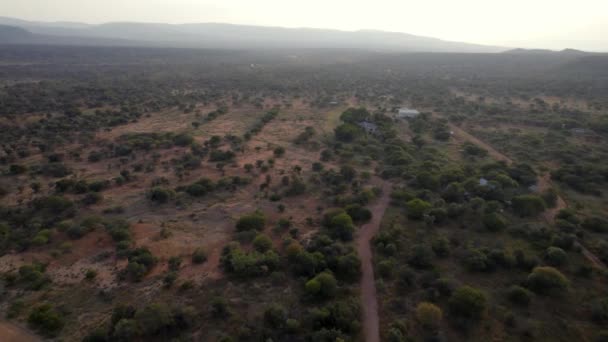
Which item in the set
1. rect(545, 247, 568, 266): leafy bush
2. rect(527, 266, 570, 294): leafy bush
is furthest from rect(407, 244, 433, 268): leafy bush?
rect(545, 247, 568, 266): leafy bush

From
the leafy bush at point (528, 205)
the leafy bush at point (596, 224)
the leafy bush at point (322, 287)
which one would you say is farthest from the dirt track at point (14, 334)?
the leafy bush at point (596, 224)

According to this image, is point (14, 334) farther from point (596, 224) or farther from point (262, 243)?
point (596, 224)

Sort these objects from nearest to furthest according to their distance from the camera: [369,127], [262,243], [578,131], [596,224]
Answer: [262,243] < [596,224] < [578,131] < [369,127]

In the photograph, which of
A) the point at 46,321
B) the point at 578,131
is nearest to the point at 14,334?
the point at 46,321

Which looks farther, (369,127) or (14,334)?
(369,127)

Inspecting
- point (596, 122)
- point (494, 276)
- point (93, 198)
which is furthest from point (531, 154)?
point (93, 198)

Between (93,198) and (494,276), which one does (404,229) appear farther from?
(93,198)
